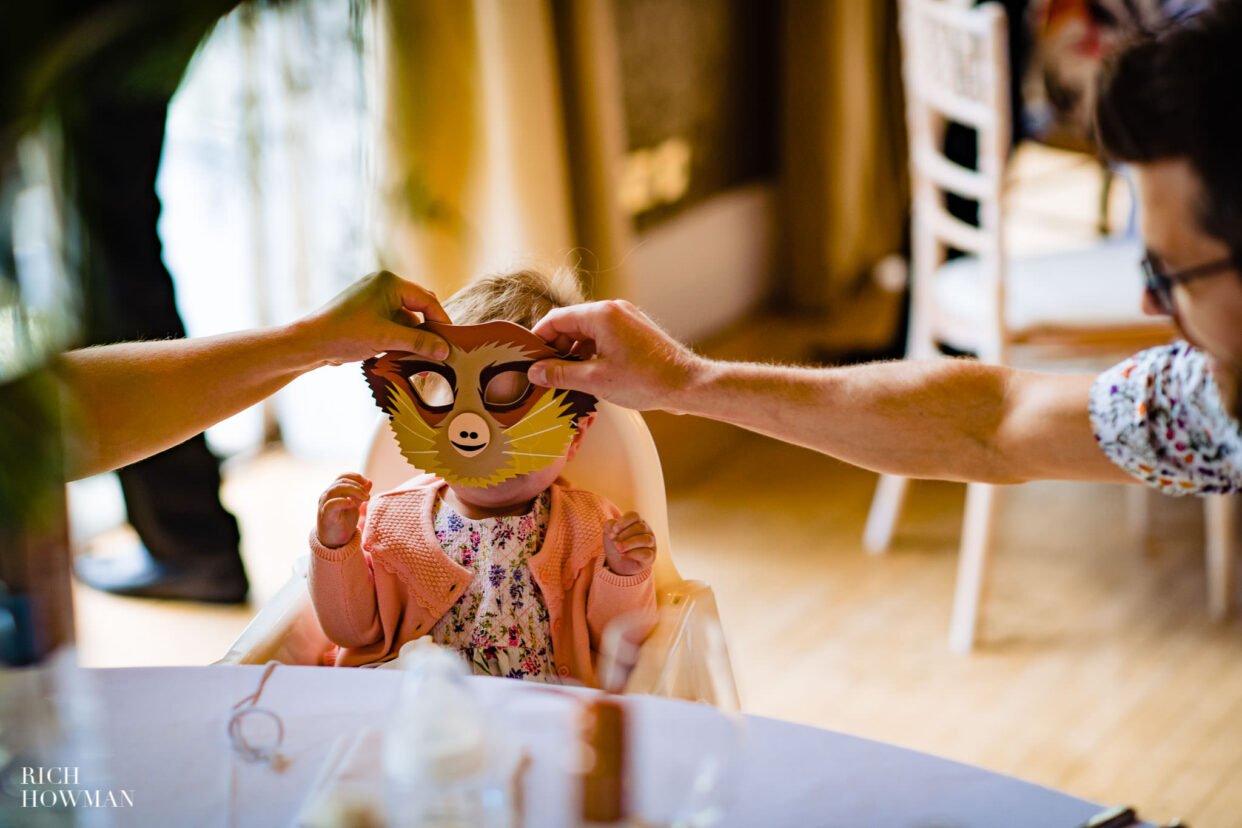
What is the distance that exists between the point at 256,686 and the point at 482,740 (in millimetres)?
346

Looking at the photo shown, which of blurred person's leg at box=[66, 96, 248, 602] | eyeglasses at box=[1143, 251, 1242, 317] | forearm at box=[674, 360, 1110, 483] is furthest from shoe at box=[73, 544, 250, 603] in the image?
A: eyeglasses at box=[1143, 251, 1242, 317]

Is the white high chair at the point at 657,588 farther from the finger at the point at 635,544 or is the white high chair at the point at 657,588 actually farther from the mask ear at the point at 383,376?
the mask ear at the point at 383,376

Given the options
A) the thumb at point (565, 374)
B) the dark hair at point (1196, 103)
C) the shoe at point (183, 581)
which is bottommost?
the shoe at point (183, 581)

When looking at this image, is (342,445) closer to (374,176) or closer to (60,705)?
(60,705)

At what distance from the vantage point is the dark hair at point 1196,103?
0.88m

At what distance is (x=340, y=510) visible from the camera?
125 centimetres

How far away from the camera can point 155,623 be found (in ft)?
7.70

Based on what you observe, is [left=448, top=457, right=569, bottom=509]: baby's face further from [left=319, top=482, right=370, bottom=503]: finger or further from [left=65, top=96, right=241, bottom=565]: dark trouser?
[left=65, top=96, right=241, bottom=565]: dark trouser

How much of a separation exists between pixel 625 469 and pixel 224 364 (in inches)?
17.6

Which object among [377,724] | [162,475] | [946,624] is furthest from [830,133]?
[377,724]

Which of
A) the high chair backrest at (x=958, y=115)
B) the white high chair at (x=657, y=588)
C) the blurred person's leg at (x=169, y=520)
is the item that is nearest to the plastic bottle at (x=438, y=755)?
the white high chair at (x=657, y=588)

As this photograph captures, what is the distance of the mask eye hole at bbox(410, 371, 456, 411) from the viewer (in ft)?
4.15

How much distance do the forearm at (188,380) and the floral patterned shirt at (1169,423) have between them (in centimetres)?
77

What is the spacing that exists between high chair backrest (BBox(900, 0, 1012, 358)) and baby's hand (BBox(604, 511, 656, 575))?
1.17 meters
